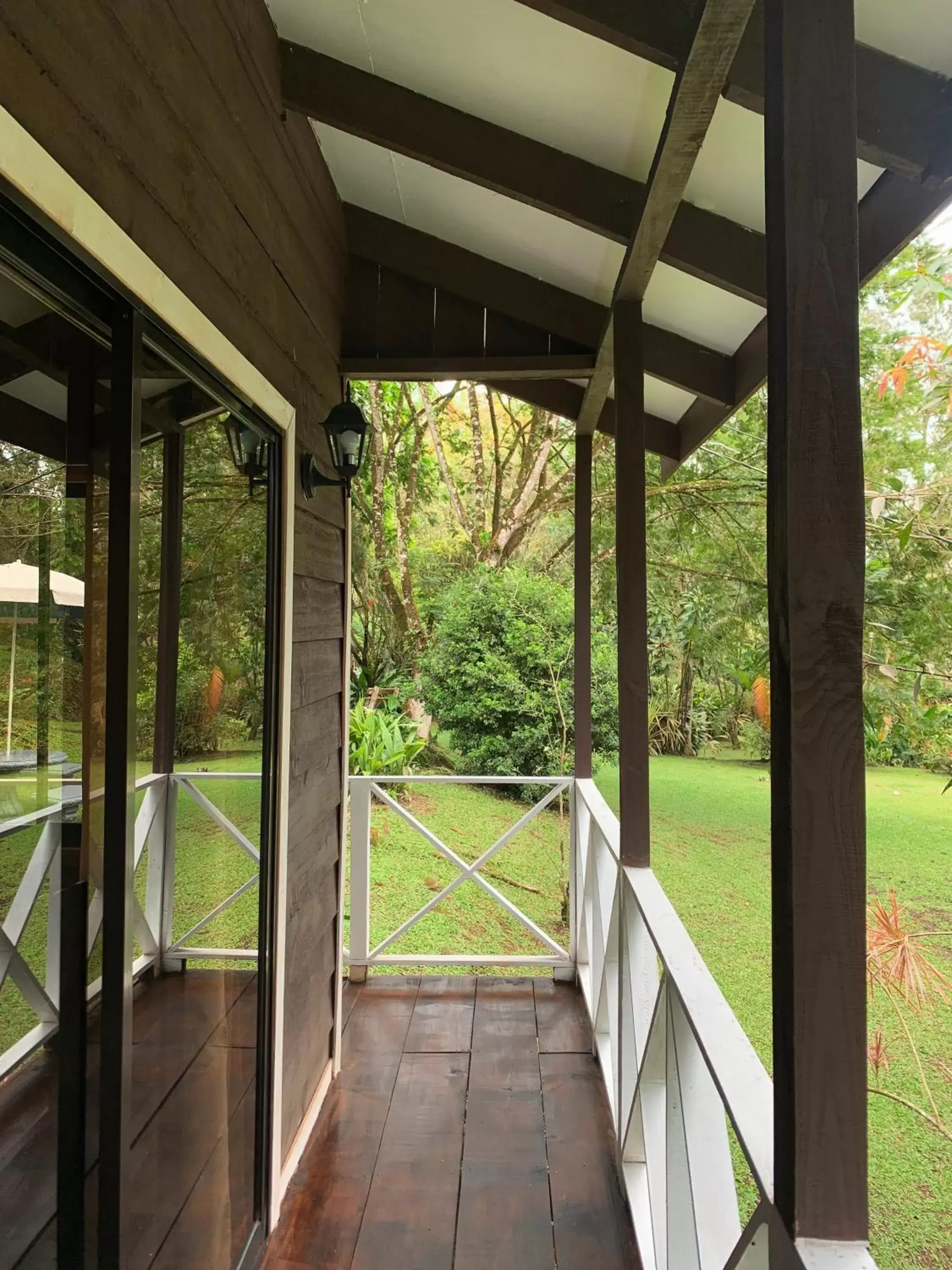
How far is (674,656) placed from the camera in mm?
6375

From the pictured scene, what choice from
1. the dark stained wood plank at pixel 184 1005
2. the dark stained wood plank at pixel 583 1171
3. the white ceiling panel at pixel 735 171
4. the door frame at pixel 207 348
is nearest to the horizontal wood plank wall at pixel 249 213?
the door frame at pixel 207 348

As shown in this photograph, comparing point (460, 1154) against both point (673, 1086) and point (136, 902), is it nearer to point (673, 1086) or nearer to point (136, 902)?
point (673, 1086)

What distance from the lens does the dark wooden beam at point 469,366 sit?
8.63 ft

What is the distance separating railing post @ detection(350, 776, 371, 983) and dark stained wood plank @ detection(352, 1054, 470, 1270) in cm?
75

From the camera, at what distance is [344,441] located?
7.36 feet

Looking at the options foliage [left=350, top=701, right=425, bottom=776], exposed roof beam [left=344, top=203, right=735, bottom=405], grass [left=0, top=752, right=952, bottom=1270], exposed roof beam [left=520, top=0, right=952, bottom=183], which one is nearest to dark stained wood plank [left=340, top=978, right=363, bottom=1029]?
grass [left=0, top=752, right=952, bottom=1270]

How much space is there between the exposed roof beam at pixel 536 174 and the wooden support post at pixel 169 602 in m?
1.10

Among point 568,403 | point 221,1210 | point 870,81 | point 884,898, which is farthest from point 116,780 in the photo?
point 884,898

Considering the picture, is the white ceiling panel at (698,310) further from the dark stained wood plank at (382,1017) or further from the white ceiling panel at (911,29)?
the dark stained wood plank at (382,1017)

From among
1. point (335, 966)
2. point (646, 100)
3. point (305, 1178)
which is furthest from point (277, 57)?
point (305, 1178)

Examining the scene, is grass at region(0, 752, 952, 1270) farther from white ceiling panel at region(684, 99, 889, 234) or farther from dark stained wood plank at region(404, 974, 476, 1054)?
white ceiling panel at region(684, 99, 889, 234)

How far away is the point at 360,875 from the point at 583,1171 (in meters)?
1.62

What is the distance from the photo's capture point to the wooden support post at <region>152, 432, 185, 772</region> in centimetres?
129

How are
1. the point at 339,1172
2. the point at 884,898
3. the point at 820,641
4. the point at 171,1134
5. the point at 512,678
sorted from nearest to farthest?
the point at 820,641, the point at 171,1134, the point at 339,1172, the point at 884,898, the point at 512,678
